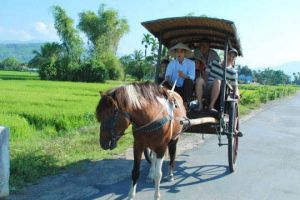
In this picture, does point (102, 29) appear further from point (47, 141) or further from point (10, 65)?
point (10, 65)

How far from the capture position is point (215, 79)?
7.66 metres

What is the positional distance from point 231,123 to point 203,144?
2959mm

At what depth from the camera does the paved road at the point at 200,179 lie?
19.6 feet

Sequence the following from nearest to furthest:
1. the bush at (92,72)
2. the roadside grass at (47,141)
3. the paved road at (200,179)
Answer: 1. the paved road at (200,179)
2. the roadside grass at (47,141)
3. the bush at (92,72)

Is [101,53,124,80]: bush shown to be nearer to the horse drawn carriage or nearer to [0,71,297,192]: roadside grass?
[0,71,297,192]: roadside grass

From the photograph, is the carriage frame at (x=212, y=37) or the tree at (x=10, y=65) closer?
the carriage frame at (x=212, y=37)

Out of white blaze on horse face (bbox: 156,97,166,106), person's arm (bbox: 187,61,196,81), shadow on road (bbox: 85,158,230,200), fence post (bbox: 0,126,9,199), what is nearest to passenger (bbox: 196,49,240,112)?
person's arm (bbox: 187,61,196,81)

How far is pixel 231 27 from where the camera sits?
22.9 feet

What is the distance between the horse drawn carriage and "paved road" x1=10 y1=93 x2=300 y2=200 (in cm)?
37

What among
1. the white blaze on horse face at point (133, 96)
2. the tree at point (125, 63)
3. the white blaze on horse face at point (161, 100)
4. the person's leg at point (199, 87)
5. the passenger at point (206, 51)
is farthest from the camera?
the tree at point (125, 63)

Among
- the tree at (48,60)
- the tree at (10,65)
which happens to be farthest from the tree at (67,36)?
the tree at (10,65)

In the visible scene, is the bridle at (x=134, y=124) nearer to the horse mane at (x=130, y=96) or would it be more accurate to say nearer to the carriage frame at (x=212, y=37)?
the horse mane at (x=130, y=96)

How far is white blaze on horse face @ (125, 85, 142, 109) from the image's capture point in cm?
490

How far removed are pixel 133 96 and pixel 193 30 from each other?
3.61 m
